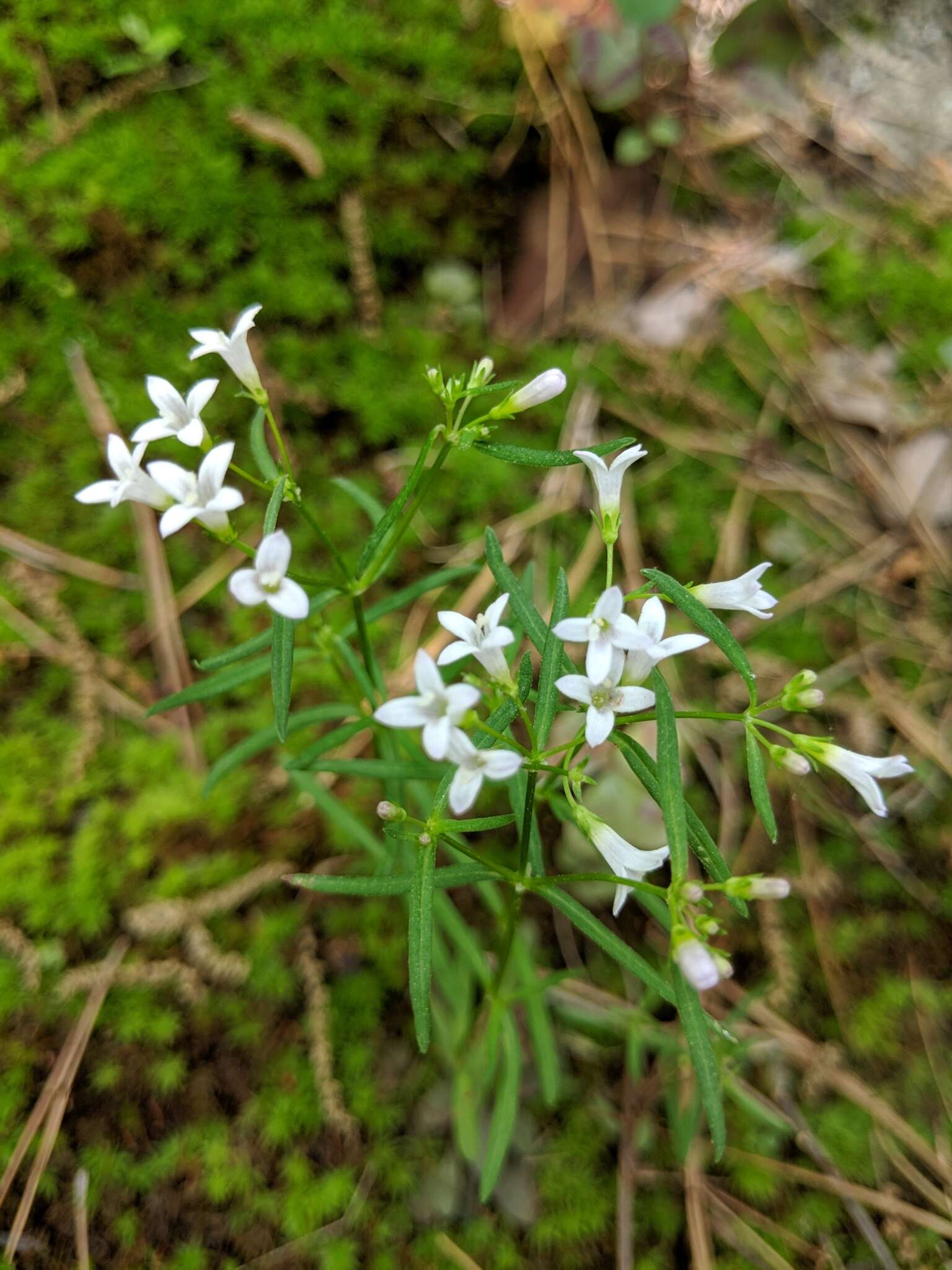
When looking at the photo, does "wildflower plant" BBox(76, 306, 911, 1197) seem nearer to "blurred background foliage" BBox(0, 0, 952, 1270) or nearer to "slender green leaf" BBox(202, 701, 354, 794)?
"slender green leaf" BBox(202, 701, 354, 794)

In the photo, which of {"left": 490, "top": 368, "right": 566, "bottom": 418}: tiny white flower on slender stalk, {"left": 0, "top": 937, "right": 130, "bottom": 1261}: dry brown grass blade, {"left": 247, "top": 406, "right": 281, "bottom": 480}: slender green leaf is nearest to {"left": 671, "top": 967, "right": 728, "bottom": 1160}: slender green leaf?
A: {"left": 490, "top": 368, "right": 566, "bottom": 418}: tiny white flower on slender stalk

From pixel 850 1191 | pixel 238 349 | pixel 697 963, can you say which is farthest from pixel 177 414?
pixel 850 1191

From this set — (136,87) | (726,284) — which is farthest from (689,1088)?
(136,87)

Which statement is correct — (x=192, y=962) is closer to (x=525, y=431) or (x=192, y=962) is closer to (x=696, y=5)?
(x=525, y=431)

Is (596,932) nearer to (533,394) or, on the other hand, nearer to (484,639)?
(484,639)

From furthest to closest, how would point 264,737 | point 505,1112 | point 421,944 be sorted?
point 264,737 < point 505,1112 < point 421,944

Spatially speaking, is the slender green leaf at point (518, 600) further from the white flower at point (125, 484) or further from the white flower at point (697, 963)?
the white flower at point (125, 484)

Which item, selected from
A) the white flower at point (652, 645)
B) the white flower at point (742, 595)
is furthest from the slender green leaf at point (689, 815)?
the white flower at point (742, 595)
